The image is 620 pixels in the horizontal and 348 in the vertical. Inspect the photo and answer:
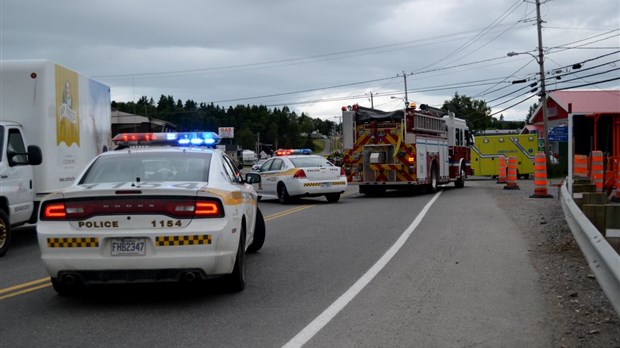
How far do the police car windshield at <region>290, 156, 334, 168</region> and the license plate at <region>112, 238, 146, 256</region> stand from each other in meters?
13.4

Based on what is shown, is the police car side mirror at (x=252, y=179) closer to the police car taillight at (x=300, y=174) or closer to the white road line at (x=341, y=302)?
the white road line at (x=341, y=302)

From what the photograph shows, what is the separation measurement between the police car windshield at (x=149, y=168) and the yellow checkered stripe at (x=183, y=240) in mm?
1002

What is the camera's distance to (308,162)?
1989cm

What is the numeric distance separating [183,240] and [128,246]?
545 mm

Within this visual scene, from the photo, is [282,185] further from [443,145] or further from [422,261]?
[422,261]

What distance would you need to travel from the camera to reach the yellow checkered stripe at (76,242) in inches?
245

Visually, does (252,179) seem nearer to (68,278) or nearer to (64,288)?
(64,288)

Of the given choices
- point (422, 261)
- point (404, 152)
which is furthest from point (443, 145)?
point (422, 261)

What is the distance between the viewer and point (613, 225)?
859cm

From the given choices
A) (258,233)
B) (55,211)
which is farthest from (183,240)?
(258,233)

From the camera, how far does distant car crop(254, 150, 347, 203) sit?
1930cm

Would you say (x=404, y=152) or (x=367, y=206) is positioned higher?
(x=404, y=152)

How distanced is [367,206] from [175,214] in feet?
40.8

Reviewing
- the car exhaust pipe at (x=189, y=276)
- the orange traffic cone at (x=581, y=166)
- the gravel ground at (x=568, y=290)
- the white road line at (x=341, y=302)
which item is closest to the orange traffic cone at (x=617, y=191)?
the orange traffic cone at (x=581, y=166)
